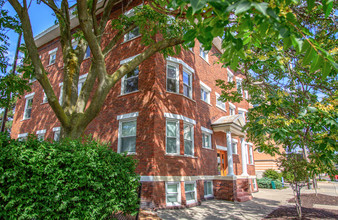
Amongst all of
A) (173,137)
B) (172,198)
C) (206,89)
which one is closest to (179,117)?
(173,137)

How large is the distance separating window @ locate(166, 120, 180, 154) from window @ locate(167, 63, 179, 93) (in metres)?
1.93

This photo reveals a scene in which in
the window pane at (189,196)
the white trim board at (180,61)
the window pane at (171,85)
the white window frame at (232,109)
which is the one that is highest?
the white trim board at (180,61)

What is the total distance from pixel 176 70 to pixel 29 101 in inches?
557

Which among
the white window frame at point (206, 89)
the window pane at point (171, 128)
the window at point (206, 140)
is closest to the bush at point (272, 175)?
the window at point (206, 140)

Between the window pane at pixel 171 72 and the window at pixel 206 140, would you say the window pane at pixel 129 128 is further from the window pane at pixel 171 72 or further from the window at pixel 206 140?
the window at pixel 206 140

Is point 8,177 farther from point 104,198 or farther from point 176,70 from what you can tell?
point 176,70

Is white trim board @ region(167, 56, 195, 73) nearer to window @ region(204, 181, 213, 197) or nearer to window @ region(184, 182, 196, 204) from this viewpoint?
window @ region(184, 182, 196, 204)

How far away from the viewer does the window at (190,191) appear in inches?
426

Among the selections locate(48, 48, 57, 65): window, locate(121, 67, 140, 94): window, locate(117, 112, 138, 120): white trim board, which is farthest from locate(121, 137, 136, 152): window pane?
locate(48, 48, 57, 65): window

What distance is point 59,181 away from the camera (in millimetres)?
4348

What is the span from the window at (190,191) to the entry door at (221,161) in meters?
4.59

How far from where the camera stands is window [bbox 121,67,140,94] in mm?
11947

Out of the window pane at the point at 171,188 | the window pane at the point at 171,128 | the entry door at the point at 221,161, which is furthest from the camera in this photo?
the entry door at the point at 221,161

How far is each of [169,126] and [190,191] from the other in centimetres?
354
